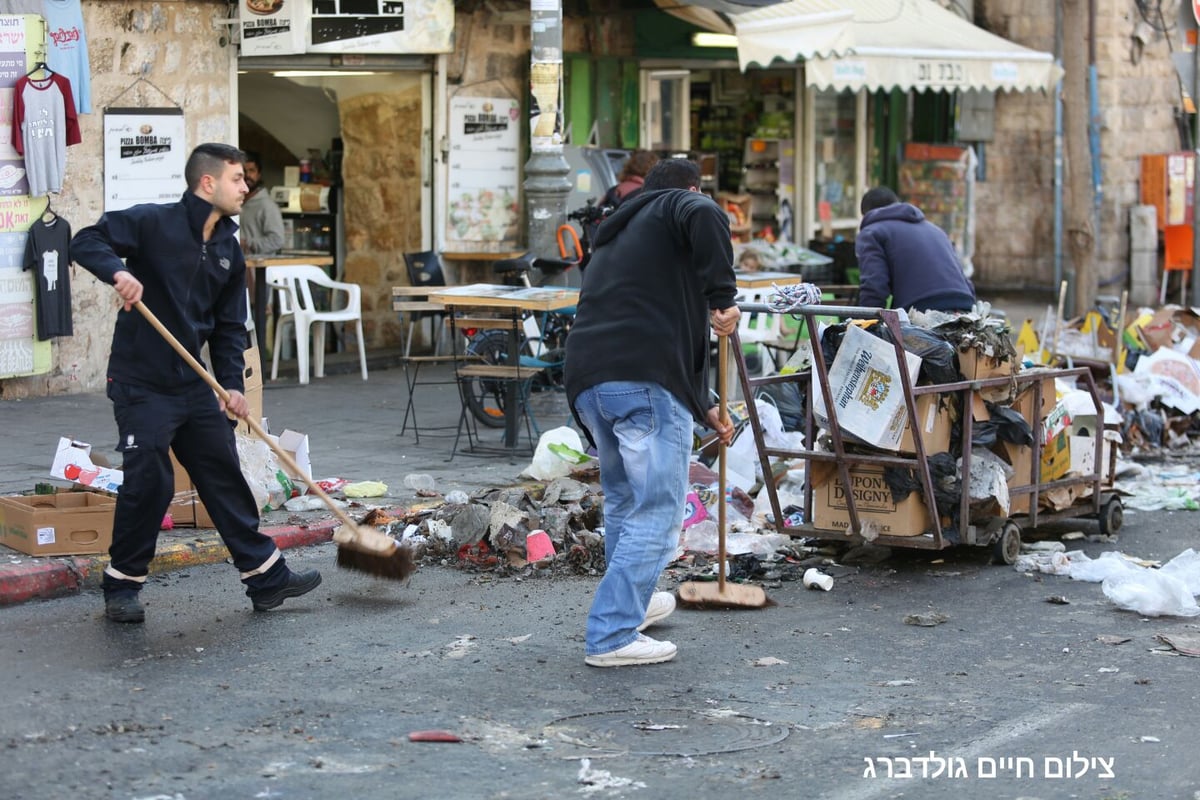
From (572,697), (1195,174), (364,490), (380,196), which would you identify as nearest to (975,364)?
(572,697)

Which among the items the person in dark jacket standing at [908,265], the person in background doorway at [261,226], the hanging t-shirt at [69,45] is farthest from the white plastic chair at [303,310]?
the person in dark jacket standing at [908,265]

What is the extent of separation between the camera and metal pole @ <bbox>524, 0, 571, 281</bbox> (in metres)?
13.3

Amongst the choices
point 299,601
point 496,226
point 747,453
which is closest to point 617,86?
point 496,226

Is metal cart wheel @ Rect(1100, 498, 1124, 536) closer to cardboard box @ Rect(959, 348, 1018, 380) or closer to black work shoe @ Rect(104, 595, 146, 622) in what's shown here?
cardboard box @ Rect(959, 348, 1018, 380)

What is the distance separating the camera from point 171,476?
6453 millimetres

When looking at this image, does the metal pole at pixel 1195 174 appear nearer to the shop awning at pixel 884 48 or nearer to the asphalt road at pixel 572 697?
the shop awning at pixel 884 48

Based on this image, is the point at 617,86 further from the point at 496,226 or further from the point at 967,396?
the point at 967,396

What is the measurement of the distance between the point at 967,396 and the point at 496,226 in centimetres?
818

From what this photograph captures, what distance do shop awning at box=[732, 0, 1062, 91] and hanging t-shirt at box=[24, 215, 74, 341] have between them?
5972 mm

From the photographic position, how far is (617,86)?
1648 cm

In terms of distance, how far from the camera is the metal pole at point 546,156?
1326 cm

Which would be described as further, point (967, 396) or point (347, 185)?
point (347, 185)

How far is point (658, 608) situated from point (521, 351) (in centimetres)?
576

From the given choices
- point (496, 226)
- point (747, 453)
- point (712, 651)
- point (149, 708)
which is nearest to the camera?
point (149, 708)
